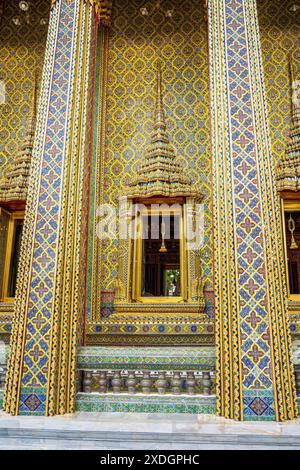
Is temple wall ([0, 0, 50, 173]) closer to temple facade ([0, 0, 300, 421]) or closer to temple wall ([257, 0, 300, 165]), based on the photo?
temple facade ([0, 0, 300, 421])

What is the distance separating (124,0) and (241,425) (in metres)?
7.33

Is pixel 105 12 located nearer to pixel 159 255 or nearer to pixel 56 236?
pixel 159 255

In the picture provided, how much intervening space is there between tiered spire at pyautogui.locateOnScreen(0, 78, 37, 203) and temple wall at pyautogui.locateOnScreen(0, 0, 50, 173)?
0.20 metres

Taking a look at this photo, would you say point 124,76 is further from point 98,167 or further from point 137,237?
point 137,237

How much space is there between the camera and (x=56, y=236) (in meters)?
4.48

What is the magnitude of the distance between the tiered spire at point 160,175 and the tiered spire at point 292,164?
1.28m

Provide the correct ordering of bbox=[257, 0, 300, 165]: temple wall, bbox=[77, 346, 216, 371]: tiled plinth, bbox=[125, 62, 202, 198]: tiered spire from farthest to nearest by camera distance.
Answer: bbox=[257, 0, 300, 165]: temple wall → bbox=[125, 62, 202, 198]: tiered spire → bbox=[77, 346, 216, 371]: tiled plinth

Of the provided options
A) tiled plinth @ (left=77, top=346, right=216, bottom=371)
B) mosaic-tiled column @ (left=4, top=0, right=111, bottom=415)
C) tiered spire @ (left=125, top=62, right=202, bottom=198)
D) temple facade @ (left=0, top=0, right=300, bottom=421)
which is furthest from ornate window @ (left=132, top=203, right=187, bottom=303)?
tiled plinth @ (left=77, top=346, right=216, bottom=371)

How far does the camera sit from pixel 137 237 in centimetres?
629

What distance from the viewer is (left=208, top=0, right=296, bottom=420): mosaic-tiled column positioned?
3.81 m

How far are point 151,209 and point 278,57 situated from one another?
11.0 feet

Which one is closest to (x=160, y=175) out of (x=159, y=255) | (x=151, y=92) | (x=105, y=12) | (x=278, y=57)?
(x=159, y=255)

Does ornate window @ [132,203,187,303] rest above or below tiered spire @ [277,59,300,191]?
below
